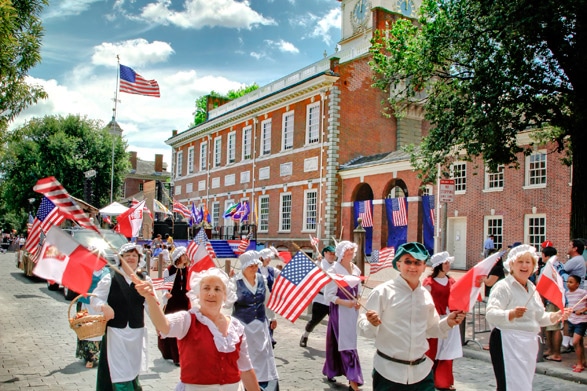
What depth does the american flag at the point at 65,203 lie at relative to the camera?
476 cm

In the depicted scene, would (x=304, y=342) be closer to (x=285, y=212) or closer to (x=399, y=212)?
(x=399, y=212)

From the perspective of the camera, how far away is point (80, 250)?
4.59 meters

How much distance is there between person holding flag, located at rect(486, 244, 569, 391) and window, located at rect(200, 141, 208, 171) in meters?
42.3

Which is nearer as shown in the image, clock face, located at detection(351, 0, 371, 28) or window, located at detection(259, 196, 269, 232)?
window, located at detection(259, 196, 269, 232)

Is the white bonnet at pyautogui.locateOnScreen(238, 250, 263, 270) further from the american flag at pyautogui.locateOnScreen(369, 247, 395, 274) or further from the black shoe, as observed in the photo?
the american flag at pyautogui.locateOnScreen(369, 247, 395, 274)

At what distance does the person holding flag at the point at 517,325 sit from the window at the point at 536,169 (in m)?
18.7

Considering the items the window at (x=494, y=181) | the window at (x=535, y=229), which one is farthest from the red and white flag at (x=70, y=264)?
the window at (x=494, y=181)

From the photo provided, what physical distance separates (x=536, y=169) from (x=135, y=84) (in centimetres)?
2120

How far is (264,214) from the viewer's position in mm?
38344

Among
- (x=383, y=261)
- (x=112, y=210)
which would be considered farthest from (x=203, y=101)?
(x=383, y=261)

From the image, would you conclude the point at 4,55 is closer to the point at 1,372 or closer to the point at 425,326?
the point at 1,372

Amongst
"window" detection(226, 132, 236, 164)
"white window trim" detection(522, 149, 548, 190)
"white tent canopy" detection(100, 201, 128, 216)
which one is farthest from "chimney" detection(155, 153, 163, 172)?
"white window trim" detection(522, 149, 548, 190)

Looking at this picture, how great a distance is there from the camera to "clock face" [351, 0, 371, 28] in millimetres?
40906

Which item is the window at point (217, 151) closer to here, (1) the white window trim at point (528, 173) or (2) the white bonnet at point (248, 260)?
(1) the white window trim at point (528, 173)
